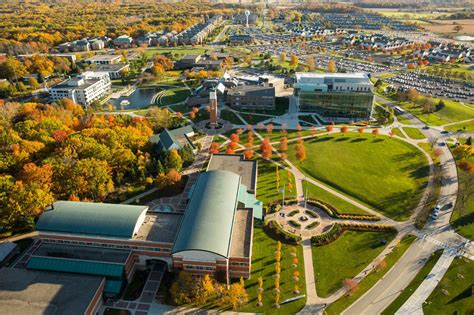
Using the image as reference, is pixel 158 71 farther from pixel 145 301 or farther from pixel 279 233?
pixel 145 301

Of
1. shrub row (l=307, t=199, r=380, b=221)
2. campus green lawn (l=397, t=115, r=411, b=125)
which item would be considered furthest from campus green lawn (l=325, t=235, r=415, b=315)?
campus green lawn (l=397, t=115, r=411, b=125)

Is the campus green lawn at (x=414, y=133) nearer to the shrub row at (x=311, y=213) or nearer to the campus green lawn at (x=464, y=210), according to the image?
the campus green lawn at (x=464, y=210)

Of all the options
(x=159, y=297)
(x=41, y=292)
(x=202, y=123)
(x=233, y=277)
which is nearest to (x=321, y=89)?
(x=202, y=123)

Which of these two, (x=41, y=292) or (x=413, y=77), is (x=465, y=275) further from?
(x=413, y=77)


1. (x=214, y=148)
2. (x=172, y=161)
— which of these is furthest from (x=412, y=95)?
(x=172, y=161)

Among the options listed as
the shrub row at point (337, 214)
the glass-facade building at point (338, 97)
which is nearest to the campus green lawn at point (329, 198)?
the shrub row at point (337, 214)

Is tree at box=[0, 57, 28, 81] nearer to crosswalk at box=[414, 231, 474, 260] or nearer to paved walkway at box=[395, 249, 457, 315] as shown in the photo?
crosswalk at box=[414, 231, 474, 260]
